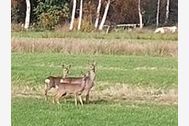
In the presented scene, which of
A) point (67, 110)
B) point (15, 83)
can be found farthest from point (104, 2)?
point (67, 110)

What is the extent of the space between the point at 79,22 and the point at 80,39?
1.28 ft

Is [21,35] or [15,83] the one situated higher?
[21,35]

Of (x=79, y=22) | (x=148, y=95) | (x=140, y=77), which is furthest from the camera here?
(x=79, y=22)

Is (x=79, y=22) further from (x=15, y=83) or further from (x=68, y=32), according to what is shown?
(x=15, y=83)

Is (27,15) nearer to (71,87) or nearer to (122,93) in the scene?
(122,93)

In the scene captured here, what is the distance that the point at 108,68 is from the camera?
9.12 meters

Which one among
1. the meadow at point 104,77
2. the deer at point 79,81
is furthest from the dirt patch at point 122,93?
the deer at point 79,81

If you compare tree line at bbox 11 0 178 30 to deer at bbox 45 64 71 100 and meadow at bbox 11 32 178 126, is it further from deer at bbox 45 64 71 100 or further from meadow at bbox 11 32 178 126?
deer at bbox 45 64 71 100

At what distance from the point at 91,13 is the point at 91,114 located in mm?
3368

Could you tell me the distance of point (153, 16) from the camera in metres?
9.70

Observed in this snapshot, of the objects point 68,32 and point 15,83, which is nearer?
point 15,83

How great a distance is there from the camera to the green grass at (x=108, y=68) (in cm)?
878

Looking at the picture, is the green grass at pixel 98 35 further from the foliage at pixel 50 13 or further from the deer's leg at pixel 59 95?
the deer's leg at pixel 59 95
